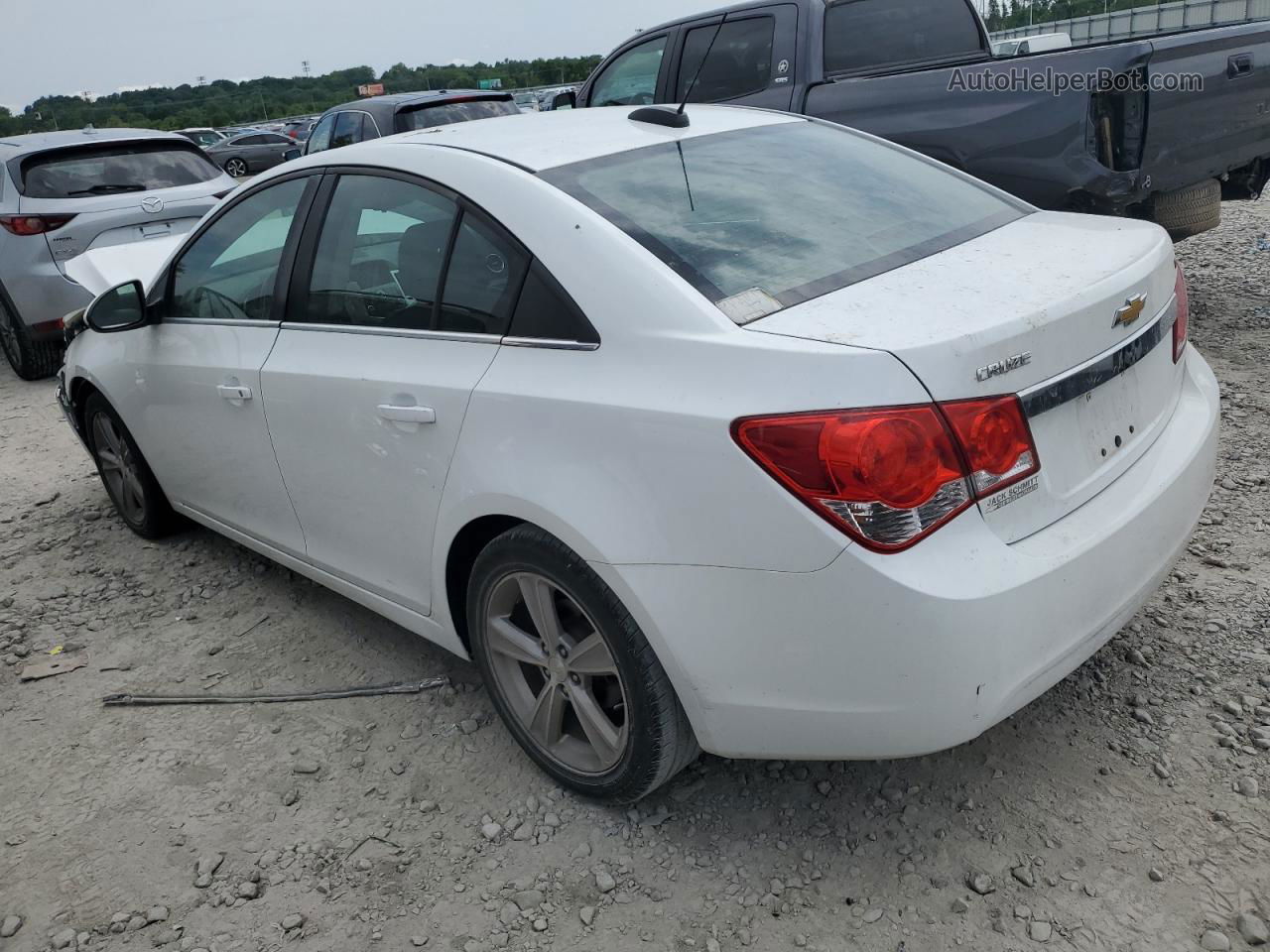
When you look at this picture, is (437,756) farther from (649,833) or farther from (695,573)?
(695,573)

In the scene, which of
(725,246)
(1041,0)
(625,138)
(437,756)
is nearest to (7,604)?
(437,756)

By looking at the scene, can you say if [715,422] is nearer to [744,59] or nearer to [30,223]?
[744,59]

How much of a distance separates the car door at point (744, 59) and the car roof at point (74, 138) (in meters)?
4.05

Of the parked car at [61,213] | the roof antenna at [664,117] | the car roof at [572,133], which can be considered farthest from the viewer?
the parked car at [61,213]

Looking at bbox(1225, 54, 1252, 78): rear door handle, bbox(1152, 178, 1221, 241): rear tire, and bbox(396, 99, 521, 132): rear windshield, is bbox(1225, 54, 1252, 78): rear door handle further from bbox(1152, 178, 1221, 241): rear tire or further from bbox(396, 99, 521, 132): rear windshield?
bbox(396, 99, 521, 132): rear windshield

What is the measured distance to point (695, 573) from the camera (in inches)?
80.7

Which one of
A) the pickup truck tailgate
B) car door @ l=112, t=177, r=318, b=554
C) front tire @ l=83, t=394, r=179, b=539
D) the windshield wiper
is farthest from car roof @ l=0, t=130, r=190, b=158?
the pickup truck tailgate

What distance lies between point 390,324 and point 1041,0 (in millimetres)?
32258

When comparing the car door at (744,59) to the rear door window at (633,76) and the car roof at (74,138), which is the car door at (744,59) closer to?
the rear door window at (633,76)

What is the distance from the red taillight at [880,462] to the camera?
1869 millimetres

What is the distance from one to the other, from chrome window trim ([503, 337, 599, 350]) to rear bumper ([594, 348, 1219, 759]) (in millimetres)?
494

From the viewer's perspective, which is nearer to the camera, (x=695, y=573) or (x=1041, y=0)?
(x=695, y=573)

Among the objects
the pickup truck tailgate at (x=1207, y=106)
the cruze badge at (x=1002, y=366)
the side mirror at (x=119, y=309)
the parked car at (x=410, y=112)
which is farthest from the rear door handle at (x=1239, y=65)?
the parked car at (x=410, y=112)

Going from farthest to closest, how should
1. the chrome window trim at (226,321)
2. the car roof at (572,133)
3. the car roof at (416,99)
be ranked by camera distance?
the car roof at (416,99), the chrome window trim at (226,321), the car roof at (572,133)
